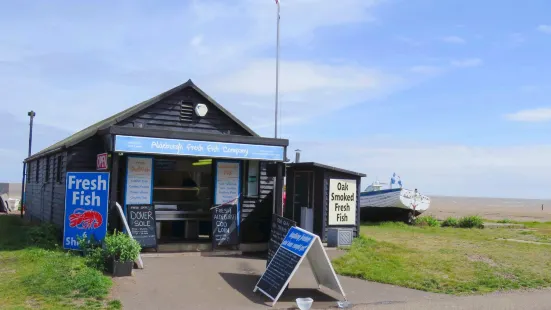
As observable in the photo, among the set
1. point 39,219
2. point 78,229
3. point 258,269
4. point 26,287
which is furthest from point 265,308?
point 39,219

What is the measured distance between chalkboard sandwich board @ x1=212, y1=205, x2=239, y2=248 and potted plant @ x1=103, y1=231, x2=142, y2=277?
3343 mm

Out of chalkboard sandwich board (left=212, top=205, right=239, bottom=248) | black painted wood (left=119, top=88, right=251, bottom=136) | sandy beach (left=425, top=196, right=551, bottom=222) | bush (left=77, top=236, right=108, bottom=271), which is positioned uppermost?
black painted wood (left=119, top=88, right=251, bottom=136)

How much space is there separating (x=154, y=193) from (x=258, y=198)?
267 cm

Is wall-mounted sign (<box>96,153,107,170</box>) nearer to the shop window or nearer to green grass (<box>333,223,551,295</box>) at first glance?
the shop window

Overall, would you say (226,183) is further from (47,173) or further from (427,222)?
(427,222)

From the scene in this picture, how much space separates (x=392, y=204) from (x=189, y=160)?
17.4 m

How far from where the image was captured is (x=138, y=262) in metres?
11.3

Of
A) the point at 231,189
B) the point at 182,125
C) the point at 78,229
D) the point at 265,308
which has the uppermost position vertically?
the point at 182,125

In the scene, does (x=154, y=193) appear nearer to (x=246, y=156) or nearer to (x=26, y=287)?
(x=246, y=156)

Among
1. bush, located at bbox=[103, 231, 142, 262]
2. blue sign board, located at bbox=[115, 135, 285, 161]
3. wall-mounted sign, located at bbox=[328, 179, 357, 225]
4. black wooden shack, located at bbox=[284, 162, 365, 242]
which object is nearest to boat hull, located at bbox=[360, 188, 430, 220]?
black wooden shack, located at bbox=[284, 162, 365, 242]

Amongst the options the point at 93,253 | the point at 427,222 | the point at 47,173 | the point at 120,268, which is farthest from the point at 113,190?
the point at 427,222

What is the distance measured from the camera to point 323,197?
16.3m

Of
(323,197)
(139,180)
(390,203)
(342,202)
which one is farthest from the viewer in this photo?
(390,203)

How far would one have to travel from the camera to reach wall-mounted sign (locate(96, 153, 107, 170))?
12.1m
